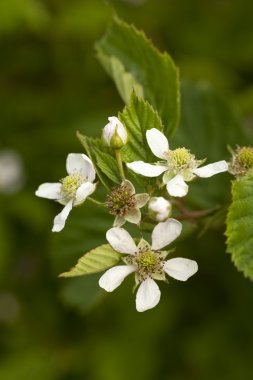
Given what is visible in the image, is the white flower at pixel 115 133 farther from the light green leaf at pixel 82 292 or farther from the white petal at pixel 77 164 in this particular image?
the light green leaf at pixel 82 292

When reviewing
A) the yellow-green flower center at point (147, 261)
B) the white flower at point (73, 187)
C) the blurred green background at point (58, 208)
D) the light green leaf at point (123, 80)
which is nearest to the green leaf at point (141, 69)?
the light green leaf at point (123, 80)

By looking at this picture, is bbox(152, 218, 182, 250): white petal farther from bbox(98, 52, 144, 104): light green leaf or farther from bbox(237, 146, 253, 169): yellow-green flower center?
bbox(98, 52, 144, 104): light green leaf

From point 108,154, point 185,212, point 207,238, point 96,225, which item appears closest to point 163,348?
point 207,238

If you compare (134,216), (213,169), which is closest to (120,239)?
(134,216)

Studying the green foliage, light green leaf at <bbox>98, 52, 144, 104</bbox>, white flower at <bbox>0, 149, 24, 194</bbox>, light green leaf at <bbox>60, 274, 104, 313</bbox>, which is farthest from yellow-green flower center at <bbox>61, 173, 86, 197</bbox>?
white flower at <bbox>0, 149, 24, 194</bbox>

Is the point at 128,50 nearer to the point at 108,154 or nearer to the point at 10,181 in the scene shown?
the point at 108,154
